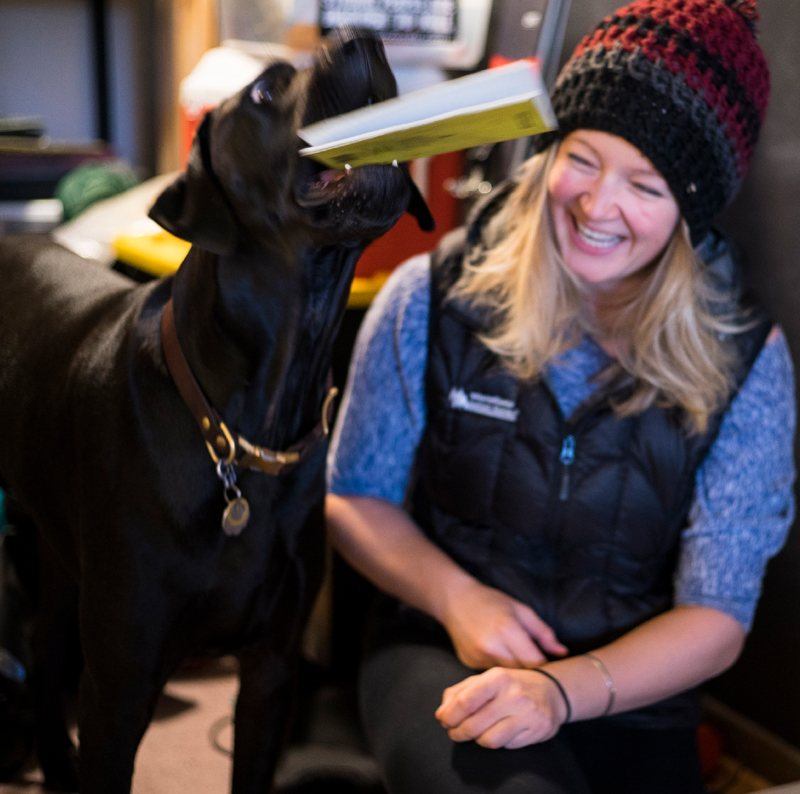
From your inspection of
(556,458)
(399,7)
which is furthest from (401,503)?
(399,7)

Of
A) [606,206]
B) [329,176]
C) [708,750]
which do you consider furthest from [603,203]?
[708,750]

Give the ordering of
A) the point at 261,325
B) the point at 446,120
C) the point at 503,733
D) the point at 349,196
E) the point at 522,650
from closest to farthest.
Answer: the point at 446,120 → the point at 349,196 → the point at 261,325 → the point at 503,733 → the point at 522,650

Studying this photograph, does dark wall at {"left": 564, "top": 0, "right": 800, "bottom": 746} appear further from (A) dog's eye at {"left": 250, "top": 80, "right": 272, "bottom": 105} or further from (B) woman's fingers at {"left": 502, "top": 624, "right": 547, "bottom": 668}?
(A) dog's eye at {"left": 250, "top": 80, "right": 272, "bottom": 105}

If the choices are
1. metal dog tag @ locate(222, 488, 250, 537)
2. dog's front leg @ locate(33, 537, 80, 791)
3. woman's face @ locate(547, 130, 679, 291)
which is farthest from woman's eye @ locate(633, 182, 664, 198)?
dog's front leg @ locate(33, 537, 80, 791)

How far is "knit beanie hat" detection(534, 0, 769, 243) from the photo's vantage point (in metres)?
1.23

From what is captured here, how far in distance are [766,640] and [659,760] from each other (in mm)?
577

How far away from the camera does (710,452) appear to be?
135cm

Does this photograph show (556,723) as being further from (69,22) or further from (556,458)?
(69,22)

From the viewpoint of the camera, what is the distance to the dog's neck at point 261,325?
102cm

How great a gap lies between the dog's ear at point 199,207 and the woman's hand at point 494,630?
58cm

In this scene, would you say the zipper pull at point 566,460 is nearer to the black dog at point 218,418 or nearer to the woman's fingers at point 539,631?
the woman's fingers at point 539,631

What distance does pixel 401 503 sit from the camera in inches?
58.6

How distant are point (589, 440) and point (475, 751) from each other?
1.37 ft

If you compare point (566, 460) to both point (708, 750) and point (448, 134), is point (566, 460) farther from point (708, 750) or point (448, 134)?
point (708, 750)
